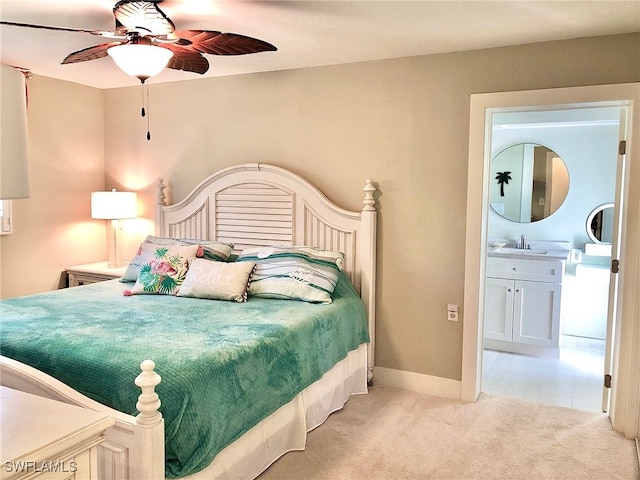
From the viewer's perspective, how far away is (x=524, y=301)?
4.53 m

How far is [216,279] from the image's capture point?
332cm

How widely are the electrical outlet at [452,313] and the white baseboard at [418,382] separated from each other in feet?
1.39

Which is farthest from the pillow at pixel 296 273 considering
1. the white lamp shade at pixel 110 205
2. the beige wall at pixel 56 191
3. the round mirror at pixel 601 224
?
the round mirror at pixel 601 224

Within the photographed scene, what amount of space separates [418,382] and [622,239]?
62.8 inches

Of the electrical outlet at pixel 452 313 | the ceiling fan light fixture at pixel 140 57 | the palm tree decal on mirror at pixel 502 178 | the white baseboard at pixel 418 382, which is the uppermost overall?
the ceiling fan light fixture at pixel 140 57

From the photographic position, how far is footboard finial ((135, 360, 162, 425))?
70.5 inches

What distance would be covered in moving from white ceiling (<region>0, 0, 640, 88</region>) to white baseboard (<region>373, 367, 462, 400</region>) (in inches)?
86.5

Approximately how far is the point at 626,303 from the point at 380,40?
210cm

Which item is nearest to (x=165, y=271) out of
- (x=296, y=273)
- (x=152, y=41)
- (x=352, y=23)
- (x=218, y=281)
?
(x=218, y=281)

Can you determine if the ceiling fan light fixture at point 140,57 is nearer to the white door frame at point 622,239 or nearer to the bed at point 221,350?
the bed at point 221,350

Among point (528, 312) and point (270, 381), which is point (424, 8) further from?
point (528, 312)

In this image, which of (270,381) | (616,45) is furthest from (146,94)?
(616,45)

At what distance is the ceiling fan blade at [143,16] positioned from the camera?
2188 millimetres

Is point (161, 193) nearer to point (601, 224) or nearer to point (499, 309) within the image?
point (499, 309)
